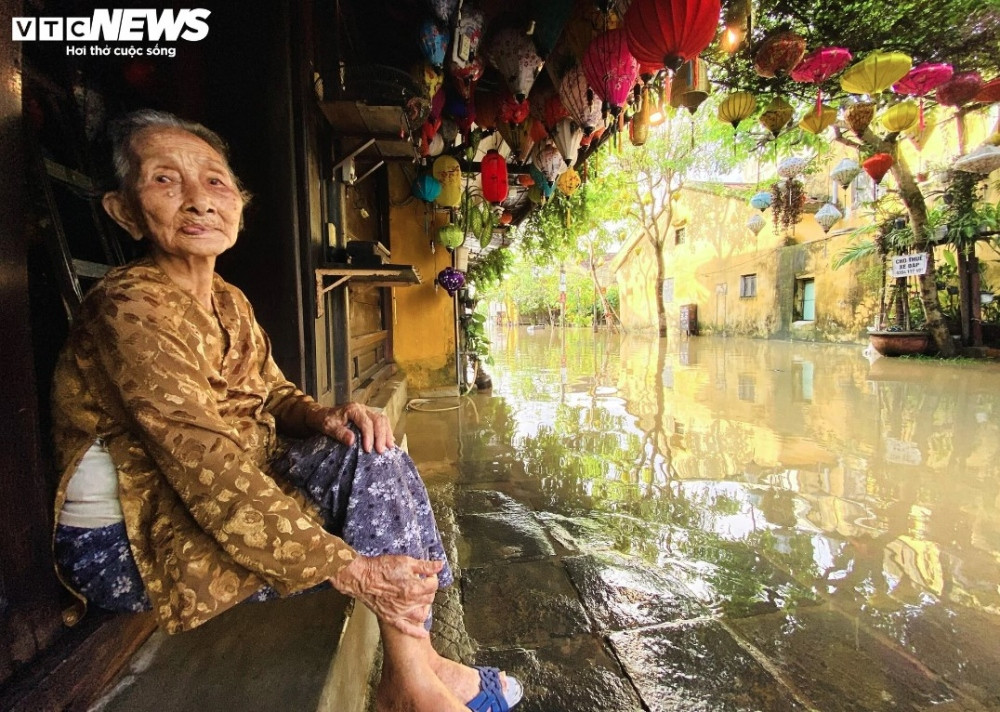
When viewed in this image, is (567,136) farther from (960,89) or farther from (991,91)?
(991,91)

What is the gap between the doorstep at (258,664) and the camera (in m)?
1.12

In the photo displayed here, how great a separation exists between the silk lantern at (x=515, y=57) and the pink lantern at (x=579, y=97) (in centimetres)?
26

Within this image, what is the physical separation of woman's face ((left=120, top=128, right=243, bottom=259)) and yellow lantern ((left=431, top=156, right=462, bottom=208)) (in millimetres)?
4218

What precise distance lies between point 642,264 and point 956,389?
20629 mm

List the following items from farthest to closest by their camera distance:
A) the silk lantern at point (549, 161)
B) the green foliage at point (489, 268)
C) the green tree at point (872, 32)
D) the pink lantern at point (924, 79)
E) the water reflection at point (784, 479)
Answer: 1. the green foliage at point (489, 268)
2. the green tree at point (872, 32)
3. the pink lantern at point (924, 79)
4. the silk lantern at point (549, 161)
5. the water reflection at point (784, 479)

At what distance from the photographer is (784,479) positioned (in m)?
3.63

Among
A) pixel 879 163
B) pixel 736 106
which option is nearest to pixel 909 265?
pixel 879 163

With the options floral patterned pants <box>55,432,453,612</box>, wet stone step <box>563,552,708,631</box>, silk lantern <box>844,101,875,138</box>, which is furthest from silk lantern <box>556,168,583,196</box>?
floral patterned pants <box>55,432,453,612</box>

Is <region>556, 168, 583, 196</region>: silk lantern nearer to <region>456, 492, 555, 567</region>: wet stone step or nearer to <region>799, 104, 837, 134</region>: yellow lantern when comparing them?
<region>799, 104, 837, 134</region>: yellow lantern

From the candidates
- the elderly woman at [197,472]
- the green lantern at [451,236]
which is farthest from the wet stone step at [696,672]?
the green lantern at [451,236]

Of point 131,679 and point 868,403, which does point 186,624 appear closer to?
point 131,679

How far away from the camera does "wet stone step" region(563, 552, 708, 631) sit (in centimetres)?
201

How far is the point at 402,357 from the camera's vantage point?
727cm

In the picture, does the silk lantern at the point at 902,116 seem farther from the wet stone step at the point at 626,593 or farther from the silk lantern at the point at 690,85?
the wet stone step at the point at 626,593
